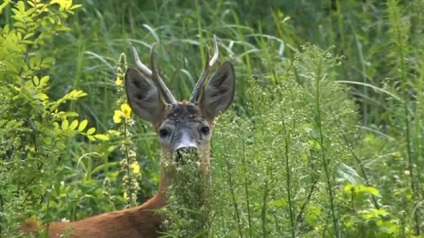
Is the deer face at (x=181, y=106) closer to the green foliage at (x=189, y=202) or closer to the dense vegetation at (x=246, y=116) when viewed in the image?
the dense vegetation at (x=246, y=116)

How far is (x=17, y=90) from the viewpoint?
6.99 metres

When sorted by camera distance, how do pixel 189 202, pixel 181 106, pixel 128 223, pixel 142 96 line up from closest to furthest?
pixel 189 202
pixel 128 223
pixel 181 106
pixel 142 96

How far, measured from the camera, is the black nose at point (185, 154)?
6.76 m

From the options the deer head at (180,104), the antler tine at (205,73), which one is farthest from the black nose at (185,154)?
the antler tine at (205,73)

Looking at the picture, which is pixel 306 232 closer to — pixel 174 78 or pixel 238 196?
pixel 238 196

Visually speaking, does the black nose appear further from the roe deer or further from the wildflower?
the wildflower

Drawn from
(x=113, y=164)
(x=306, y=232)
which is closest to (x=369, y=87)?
(x=113, y=164)

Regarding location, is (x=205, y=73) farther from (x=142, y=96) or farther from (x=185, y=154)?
(x=185, y=154)

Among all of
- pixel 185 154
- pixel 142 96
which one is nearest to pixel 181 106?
pixel 142 96

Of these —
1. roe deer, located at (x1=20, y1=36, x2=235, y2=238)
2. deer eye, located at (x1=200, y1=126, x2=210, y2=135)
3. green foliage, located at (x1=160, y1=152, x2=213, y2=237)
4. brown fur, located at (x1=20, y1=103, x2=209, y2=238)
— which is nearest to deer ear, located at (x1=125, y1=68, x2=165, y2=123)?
roe deer, located at (x1=20, y1=36, x2=235, y2=238)

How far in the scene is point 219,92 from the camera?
335 inches

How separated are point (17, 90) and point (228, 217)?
0.99 meters

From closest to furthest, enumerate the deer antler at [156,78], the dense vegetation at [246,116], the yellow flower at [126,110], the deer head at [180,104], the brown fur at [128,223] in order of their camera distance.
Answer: the dense vegetation at [246,116] < the brown fur at [128,223] < the deer head at [180,104] < the deer antler at [156,78] < the yellow flower at [126,110]

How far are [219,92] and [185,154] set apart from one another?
178 cm
